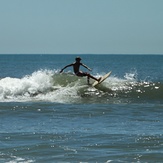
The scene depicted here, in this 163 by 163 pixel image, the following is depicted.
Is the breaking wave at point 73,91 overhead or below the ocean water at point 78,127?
overhead

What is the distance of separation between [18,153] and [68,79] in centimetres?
1722

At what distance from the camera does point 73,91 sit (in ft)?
78.6

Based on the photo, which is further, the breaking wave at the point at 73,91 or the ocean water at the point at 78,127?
the breaking wave at the point at 73,91

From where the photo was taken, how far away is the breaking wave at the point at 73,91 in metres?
22.4

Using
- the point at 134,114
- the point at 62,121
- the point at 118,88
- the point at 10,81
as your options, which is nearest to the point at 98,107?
the point at 134,114

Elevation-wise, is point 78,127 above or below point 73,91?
below

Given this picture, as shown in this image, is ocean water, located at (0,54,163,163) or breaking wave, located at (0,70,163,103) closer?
ocean water, located at (0,54,163,163)

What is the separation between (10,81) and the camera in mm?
26156

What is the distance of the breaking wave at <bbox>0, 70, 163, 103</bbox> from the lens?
2244 centimetres

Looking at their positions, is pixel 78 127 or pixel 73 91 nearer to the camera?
pixel 78 127

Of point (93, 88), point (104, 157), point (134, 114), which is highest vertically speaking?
point (93, 88)

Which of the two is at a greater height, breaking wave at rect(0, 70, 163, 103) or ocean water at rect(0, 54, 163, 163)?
breaking wave at rect(0, 70, 163, 103)

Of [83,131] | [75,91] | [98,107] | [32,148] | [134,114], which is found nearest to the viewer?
Result: [32,148]

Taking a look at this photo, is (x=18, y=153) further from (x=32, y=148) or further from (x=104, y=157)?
(x=104, y=157)
